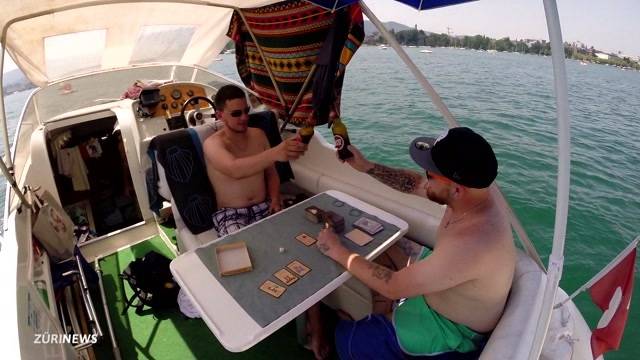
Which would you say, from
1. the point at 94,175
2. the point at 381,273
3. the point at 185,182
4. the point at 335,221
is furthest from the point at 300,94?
the point at 94,175

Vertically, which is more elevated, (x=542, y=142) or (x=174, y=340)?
(x=542, y=142)

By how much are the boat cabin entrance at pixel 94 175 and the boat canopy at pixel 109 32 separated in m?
0.79

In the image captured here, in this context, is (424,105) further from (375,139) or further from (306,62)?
(306,62)

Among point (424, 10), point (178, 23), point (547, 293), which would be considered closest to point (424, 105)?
point (178, 23)

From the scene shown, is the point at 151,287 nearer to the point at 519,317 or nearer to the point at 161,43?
the point at 519,317

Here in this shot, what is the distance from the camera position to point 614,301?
1291 millimetres

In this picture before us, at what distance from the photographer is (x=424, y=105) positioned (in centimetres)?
1406

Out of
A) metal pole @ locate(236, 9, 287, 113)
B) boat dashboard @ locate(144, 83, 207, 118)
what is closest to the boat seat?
metal pole @ locate(236, 9, 287, 113)

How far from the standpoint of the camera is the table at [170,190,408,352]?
1271 millimetres

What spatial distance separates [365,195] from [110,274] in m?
2.47

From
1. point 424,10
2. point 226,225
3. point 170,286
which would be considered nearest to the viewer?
point 424,10

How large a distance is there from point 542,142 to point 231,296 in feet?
36.6

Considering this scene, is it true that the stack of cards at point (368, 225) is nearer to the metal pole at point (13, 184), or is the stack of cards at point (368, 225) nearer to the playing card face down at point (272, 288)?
the playing card face down at point (272, 288)

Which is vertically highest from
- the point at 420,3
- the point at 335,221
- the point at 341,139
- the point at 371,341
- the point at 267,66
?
the point at 420,3
